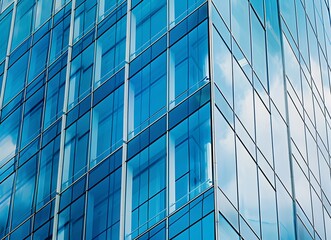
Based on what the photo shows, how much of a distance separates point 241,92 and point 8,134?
12675 millimetres

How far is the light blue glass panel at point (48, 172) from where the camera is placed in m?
34.5

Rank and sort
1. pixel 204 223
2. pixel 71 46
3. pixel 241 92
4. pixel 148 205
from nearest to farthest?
pixel 204 223
pixel 148 205
pixel 241 92
pixel 71 46

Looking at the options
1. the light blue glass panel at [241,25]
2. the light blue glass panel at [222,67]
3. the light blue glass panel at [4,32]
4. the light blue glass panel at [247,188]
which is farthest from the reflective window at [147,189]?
the light blue glass panel at [4,32]

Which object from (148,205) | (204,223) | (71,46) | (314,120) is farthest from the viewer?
(314,120)

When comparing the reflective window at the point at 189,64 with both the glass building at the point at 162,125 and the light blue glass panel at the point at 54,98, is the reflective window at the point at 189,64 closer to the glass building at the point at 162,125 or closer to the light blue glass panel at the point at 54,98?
the glass building at the point at 162,125

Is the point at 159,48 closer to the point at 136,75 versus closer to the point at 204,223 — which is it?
the point at 136,75

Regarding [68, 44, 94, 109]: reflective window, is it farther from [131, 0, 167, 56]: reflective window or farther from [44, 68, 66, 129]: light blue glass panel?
[131, 0, 167, 56]: reflective window

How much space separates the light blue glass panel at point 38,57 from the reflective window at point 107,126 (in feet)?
21.1

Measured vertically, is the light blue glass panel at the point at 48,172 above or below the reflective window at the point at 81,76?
below

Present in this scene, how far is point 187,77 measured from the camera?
98.5 ft

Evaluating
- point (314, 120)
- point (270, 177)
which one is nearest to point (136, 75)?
point (270, 177)

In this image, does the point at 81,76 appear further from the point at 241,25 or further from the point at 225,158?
the point at 225,158

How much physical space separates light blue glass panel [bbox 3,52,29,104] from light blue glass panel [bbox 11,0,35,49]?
4.90 feet

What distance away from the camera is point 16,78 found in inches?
1622
